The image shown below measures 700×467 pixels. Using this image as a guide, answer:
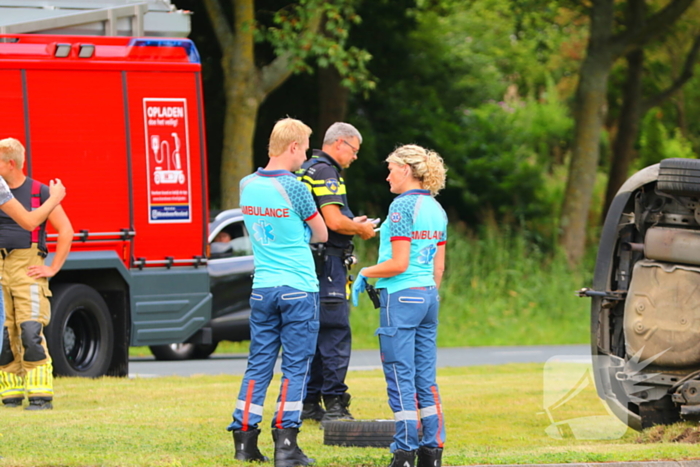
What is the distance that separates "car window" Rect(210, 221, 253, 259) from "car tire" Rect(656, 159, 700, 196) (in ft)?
21.2

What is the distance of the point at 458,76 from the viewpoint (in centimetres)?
2702

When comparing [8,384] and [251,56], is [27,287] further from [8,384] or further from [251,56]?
[251,56]

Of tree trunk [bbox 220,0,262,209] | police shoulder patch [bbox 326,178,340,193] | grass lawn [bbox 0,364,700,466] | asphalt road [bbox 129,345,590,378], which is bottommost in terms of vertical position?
asphalt road [bbox 129,345,590,378]

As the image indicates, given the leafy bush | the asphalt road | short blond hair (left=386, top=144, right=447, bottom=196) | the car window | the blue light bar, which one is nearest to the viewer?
short blond hair (left=386, top=144, right=447, bottom=196)

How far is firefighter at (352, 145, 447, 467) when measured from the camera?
6309 millimetres

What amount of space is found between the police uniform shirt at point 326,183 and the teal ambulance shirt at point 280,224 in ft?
3.59

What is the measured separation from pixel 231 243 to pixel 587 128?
34.1 ft

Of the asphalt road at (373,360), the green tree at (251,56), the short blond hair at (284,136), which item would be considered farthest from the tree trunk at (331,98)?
the short blond hair at (284,136)

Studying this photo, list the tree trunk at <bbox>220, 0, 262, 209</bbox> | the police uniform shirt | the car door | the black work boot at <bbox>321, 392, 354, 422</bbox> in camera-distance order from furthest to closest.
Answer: the tree trunk at <bbox>220, 0, 262, 209</bbox>, the car door, the black work boot at <bbox>321, 392, 354, 422</bbox>, the police uniform shirt

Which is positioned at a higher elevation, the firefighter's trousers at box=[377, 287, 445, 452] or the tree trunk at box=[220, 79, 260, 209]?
the tree trunk at box=[220, 79, 260, 209]

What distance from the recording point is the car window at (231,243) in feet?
43.4

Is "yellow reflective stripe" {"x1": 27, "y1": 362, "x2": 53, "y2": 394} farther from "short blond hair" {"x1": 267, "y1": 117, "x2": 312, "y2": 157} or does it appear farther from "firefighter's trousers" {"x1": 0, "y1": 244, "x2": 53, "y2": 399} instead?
"short blond hair" {"x1": 267, "y1": 117, "x2": 312, "y2": 157}

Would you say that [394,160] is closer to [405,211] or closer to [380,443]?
[405,211]

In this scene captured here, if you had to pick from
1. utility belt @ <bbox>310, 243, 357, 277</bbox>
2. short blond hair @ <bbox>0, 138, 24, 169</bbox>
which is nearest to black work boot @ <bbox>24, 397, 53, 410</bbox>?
short blond hair @ <bbox>0, 138, 24, 169</bbox>
